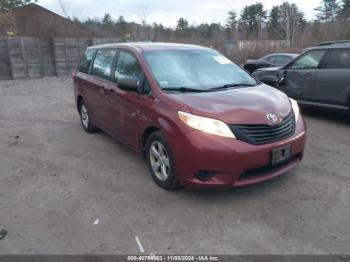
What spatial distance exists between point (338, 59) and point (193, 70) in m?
3.82

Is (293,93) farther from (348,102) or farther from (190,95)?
(190,95)

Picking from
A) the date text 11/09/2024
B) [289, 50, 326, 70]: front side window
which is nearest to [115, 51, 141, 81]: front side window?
the date text 11/09/2024

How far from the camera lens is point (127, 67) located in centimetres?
498

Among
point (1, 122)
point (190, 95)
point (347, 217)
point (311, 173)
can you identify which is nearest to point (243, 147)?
point (190, 95)

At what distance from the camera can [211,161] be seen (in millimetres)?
3576

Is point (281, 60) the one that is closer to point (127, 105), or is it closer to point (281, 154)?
point (127, 105)

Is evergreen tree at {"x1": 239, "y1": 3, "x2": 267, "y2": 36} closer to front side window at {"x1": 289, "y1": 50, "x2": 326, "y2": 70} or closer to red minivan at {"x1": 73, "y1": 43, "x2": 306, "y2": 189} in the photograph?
front side window at {"x1": 289, "y1": 50, "x2": 326, "y2": 70}

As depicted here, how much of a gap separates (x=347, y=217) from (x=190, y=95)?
2032 millimetres

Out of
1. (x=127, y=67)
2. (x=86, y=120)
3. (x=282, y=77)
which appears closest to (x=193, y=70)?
(x=127, y=67)

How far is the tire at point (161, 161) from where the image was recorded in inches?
155

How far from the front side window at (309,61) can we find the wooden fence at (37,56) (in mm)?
13873

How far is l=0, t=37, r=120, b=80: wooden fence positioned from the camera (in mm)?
17125

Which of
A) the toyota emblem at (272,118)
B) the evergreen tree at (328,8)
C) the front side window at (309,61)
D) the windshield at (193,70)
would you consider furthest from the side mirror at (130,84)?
the evergreen tree at (328,8)

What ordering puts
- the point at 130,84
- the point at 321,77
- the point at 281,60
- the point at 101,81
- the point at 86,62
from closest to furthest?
the point at 130,84 < the point at 101,81 < the point at 86,62 < the point at 321,77 < the point at 281,60
